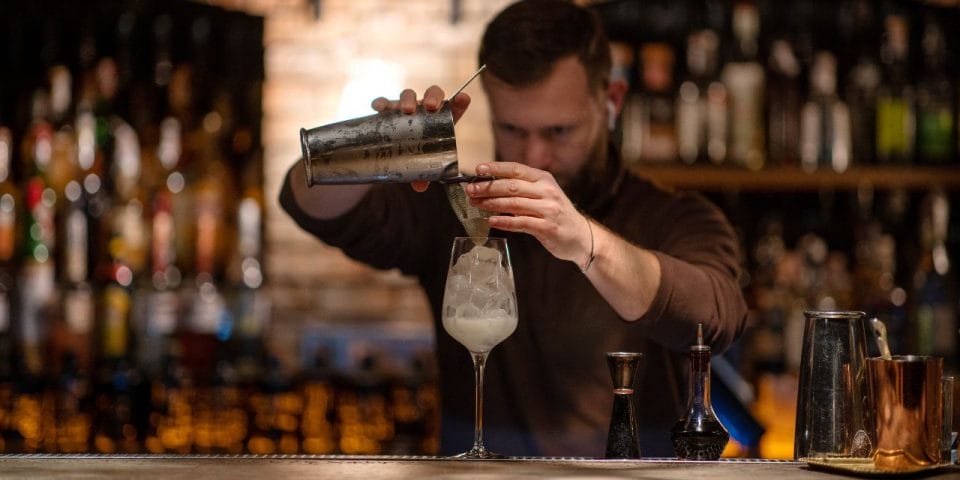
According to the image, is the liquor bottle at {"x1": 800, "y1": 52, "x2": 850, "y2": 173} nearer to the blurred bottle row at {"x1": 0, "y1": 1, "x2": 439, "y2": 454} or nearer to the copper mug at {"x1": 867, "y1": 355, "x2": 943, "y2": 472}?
the blurred bottle row at {"x1": 0, "y1": 1, "x2": 439, "y2": 454}

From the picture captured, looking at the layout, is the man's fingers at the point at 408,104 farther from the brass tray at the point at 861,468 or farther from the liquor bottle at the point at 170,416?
the liquor bottle at the point at 170,416

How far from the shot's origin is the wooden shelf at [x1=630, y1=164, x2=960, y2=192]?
3500 mm

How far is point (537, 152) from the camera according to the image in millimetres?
2209

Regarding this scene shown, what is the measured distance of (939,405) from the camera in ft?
4.68

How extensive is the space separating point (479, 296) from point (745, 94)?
2251mm

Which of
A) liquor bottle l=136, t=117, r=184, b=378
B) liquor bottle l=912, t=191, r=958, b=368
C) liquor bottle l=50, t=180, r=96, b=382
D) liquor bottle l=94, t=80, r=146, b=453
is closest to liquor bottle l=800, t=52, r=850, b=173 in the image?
liquor bottle l=912, t=191, r=958, b=368

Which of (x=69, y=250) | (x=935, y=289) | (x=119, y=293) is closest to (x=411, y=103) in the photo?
(x=119, y=293)

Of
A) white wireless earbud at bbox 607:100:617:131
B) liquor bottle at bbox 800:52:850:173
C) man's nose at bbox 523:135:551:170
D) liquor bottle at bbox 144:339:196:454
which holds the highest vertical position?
liquor bottle at bbox 800:52:850:173

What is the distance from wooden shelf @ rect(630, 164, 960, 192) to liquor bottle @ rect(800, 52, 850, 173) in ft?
0.18

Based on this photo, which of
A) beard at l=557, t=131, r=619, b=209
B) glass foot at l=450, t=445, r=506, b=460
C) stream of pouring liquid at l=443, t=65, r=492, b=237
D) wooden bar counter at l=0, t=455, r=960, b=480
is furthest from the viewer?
beard at l=557, t=131, r=619, b=209

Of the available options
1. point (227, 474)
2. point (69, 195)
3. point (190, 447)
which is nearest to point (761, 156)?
point (190, 447)

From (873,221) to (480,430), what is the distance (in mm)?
2616

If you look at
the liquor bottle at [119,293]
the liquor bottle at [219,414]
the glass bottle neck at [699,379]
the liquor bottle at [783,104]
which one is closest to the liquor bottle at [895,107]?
the liquor bottle at [783,104]

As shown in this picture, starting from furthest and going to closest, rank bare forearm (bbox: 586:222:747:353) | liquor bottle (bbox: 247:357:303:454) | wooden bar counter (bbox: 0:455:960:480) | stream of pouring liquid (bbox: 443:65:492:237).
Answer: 1. liquor bottle (bbox: 247:357:303:454)
2. bare forearm (bbox: 586:222:747:353)
3. stream of pouring liquid (bbox: 443:65:492:237)
4. wooden bar counter (bbox: 0:455:960:480)
